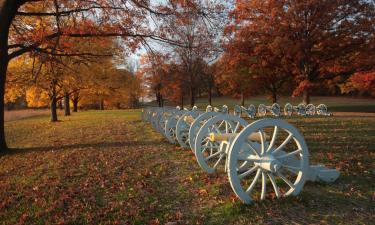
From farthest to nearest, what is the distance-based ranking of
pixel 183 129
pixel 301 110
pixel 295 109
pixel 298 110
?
pixel 295 109 → pixel 298 110 → pixel 301 110 → pixel 183 129

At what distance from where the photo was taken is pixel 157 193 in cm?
539

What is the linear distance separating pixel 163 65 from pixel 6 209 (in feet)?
27.4

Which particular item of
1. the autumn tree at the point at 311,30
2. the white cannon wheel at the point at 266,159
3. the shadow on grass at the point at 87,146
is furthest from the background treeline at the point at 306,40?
the white cannon wheel at the point at 266,159

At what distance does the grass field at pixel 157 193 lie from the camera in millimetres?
4270

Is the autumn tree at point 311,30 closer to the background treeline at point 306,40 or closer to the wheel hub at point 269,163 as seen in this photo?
the background treeline at point 306,40

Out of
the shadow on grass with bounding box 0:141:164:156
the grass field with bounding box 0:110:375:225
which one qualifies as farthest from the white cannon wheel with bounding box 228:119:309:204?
the shadow on grass with bounding box 0:141:164:156

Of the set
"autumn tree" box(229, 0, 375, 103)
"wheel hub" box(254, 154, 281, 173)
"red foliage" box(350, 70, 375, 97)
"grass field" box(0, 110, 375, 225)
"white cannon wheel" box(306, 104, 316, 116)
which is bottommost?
"grass field" box(0, 110, 375, 225)

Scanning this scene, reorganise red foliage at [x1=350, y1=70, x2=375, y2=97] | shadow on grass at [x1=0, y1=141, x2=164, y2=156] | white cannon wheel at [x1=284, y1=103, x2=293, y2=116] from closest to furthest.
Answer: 1. shadow on grass at [x1=0, y1=141, x2=164, y2=156]
2. white cannon wheel at [x1=284, y1=103, x2=293, y2=116]
3. red foliage at [x1=350, y1=70, x2=375, y2=97]

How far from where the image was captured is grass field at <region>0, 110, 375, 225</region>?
4270 mm

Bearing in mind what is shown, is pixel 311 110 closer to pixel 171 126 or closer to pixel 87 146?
pixel 171 126

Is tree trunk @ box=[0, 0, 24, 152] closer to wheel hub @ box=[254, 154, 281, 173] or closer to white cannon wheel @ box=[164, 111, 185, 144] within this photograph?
white cannon wheel @ box=[164, 111, 185, 144]

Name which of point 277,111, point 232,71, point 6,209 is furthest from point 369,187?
point 232,71

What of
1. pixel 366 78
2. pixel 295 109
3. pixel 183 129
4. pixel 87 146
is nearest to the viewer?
pixel 183 129

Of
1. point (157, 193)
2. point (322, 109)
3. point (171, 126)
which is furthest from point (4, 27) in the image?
point (322, 109)
